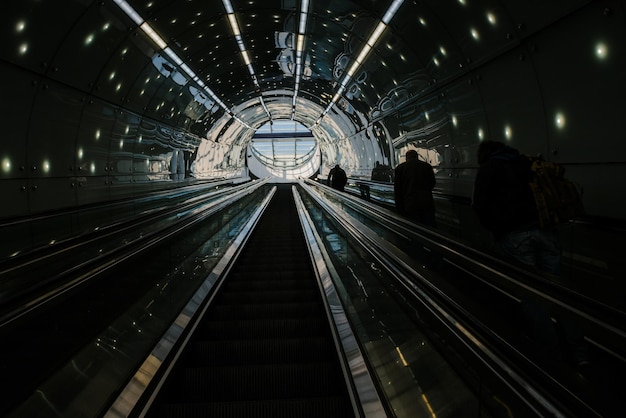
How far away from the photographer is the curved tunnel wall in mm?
4648

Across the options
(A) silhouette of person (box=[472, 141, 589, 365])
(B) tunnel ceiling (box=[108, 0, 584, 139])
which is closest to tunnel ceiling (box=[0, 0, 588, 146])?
(B) tunnel ceiling (box=[108, 0, 584, 139])

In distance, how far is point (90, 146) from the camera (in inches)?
372

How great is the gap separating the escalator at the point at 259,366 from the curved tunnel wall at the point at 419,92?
8.87ft

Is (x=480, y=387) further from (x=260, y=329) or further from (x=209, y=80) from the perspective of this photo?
(x=209, y=80)

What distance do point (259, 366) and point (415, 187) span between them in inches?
160

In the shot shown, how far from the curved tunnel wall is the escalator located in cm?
270

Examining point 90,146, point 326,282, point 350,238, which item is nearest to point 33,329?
point 350,238

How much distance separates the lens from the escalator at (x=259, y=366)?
3.33m

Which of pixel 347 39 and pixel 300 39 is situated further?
pixel 300 39

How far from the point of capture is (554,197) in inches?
143

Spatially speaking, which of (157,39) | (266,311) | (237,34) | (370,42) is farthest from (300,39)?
(266,311)

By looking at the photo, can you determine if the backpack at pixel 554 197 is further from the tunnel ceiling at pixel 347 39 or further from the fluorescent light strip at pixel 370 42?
the fluorescent light strip at pixel 370 42

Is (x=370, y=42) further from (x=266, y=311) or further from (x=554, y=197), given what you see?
(x=554, y=197)

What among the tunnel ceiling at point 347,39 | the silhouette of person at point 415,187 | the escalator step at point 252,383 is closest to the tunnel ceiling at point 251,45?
the tunnel ceiling at point 347,39
